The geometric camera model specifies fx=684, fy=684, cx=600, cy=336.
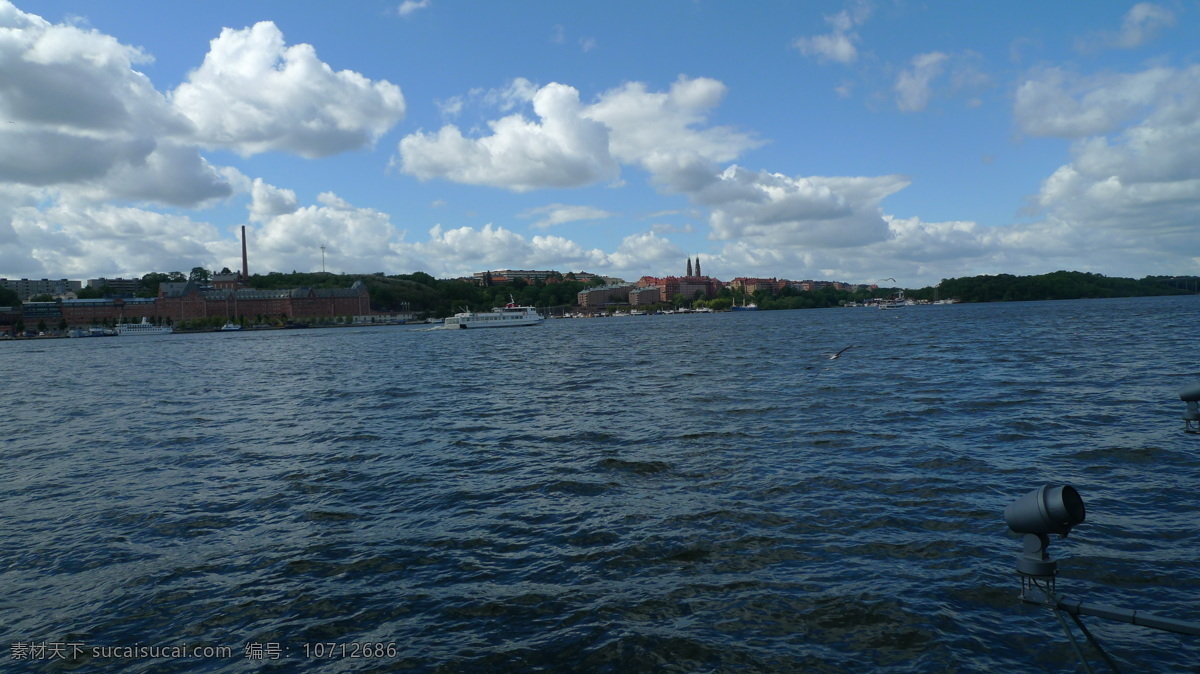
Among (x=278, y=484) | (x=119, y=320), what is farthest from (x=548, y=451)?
(x=119, y=320)

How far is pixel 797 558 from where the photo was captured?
28.7 feet

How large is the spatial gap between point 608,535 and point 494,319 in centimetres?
12726

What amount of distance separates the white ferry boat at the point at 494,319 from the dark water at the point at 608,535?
110565mm

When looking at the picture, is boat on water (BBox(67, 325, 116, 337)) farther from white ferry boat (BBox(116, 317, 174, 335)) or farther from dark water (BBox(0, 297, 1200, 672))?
dark water (BBox(0, 297, 1200, 672))

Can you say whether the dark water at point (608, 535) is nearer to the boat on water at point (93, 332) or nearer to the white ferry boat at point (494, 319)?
the white ferry boat at point (494, 319)

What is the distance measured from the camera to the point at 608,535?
32.4 ft

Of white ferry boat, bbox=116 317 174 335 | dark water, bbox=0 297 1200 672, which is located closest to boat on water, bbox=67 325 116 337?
white ferry boat, bbox=116 317 174 335

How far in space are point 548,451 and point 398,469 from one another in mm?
3384

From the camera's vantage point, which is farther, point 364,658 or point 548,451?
point 548,451

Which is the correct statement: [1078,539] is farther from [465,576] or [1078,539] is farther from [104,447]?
[104,447]

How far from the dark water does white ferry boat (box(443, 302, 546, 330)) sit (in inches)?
4353

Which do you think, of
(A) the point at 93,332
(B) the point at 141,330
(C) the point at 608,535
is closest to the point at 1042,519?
(C) the point at 608,535

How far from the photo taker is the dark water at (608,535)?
6.81 metres

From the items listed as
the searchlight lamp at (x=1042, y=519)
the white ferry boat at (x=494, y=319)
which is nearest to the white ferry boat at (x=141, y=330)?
the white ferry boat at (x=494, y=319)
